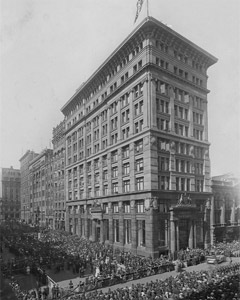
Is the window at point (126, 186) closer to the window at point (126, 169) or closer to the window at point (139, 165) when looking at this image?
the window at point (126, 169)

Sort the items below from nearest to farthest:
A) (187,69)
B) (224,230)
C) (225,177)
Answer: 1. (187,69)
2. (224,230)
3. (225,177)

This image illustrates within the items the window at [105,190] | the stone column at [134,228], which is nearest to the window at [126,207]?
the stone column at [134,228]

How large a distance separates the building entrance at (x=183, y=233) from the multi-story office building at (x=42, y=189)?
5356cm

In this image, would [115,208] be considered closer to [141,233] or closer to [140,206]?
[140,206]

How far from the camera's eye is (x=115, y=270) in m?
32.2

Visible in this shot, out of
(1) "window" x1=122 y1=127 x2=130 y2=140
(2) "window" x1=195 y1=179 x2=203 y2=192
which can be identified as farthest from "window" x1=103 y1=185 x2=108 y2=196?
(2) "window" x1=195 y1=179 x2=203 y2=192

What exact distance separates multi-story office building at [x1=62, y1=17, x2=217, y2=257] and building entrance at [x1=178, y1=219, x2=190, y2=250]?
0.15 meters

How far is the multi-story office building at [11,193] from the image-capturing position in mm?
136500

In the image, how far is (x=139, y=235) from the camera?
144 ft

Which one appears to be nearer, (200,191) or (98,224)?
(200,191)

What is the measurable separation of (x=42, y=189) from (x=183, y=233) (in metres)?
66.6

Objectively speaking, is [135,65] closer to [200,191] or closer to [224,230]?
[200,191]

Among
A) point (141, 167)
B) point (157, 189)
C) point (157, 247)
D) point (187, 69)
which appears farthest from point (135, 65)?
point (157, 247)

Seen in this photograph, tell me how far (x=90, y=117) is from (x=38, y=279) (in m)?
38.8
